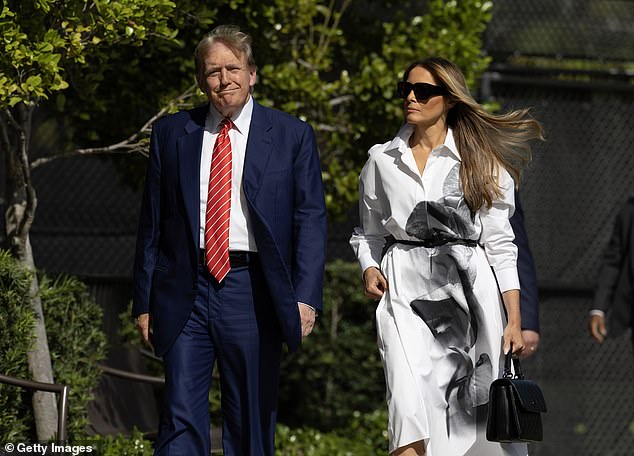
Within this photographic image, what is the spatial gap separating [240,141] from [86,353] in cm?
190

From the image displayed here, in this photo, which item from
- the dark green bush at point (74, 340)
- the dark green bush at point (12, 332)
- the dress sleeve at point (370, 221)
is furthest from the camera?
the dark green bush at point (74, 340)

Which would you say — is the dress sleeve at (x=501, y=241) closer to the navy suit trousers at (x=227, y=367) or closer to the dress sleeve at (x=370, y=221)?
the dress sleeve at (x=370, y=221)

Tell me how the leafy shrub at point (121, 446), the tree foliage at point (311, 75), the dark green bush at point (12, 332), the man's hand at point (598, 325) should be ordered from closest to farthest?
the dark green bush at point (12, 332), the leafy shrub at point (121, 446), the tree foliage at point (311, 75), the man's hand at point (598, 325)

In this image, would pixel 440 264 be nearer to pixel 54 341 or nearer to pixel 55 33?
pixel 55 33

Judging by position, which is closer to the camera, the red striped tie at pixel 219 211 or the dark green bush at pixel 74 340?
the red striped tie at pixel 219 211

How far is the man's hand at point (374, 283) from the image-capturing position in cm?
472

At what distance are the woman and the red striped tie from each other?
0.69 metres

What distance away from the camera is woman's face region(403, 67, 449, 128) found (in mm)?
4816

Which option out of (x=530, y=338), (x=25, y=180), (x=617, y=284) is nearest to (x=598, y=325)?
(x=617, y=284)

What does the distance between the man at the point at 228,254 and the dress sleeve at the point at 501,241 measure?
72cm

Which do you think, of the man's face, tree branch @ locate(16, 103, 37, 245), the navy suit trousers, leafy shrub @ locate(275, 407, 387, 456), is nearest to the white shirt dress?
the navy suit trousers

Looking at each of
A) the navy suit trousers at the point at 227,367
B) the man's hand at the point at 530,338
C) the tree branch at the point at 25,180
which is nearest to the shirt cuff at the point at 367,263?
the navy suit trousers at the point at 227,367

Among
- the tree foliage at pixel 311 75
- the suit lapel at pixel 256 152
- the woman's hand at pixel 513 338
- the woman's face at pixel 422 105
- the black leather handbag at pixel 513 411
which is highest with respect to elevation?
the tree foliage at pixel 311 75

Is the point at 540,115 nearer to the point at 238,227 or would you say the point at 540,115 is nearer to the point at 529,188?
the point at 529,188
